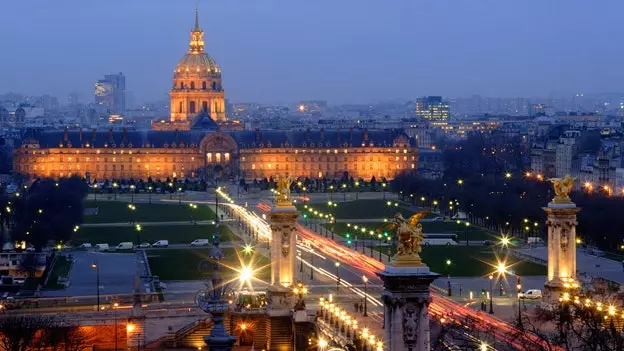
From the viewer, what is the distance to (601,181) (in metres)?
113

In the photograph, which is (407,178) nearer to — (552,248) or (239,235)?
(239,235)

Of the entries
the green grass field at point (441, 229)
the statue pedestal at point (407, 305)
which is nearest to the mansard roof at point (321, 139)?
the green grass field at point (441, 229)

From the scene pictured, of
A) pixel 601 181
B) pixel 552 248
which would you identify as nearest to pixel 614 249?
pixel 552 248

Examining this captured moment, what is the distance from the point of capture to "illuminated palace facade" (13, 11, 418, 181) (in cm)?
16300

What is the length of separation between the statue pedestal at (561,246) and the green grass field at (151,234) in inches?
1466

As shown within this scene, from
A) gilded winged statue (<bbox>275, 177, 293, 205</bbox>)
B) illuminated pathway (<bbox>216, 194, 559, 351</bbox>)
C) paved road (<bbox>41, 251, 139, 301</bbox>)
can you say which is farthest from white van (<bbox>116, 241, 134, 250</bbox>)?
gilded winged statue (<bbox>275, 177, 293, 205</bbox>)

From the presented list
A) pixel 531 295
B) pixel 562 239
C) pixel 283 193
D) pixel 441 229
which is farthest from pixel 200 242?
pixel 562 239

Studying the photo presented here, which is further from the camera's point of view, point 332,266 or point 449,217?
point 449,217

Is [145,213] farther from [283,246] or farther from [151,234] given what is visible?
[283,246]

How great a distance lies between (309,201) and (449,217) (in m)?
17.6

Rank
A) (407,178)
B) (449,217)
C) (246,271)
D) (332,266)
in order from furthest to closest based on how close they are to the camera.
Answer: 1. (407,178)
2. (449,217)
3. (332,266)
4. (246,271)

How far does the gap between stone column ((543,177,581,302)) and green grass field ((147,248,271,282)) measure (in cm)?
1536

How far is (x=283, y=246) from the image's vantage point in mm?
47406

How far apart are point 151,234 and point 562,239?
43858mm
